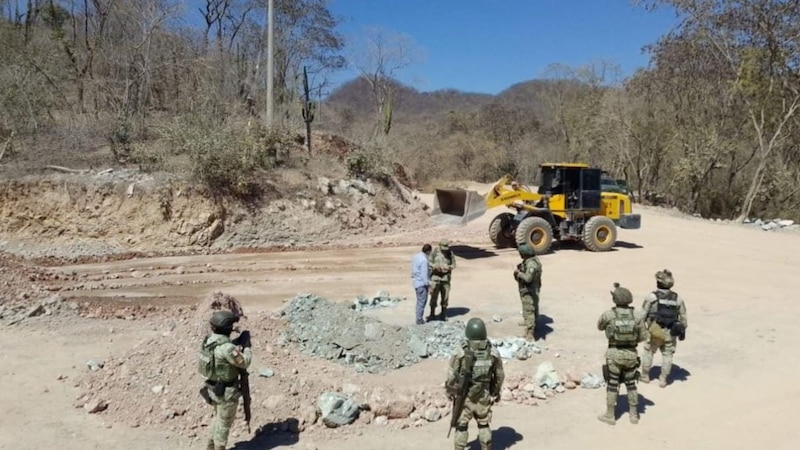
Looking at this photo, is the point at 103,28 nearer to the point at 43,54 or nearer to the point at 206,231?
the point at 43,54

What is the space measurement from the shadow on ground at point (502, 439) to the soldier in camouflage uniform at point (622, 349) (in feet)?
3.45

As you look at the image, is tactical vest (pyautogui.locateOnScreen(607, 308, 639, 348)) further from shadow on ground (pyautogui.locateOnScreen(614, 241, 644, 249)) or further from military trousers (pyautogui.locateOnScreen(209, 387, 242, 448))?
shadow on ground (pyautogui.locateOnScreen(614, 241, 644, 249))

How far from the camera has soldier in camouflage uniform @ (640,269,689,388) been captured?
6.93 meters

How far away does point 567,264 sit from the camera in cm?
1380

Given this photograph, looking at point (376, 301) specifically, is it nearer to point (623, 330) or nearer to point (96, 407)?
point (96, 407)

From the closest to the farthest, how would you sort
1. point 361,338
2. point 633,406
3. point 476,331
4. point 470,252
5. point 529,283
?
point 476,331
point 633,406
point 361,338
point 529,283
point 470,252

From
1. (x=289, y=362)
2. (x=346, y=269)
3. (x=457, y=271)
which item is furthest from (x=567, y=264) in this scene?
(x=289, y=362)

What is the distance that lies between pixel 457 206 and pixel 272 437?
30.2 ft

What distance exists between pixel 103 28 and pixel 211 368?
74.6 feet

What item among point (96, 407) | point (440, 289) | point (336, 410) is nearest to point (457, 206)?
point (440, 289)

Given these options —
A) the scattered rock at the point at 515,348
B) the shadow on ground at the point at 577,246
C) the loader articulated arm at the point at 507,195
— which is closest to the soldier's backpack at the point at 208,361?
the scattered rock at the point at 515,348

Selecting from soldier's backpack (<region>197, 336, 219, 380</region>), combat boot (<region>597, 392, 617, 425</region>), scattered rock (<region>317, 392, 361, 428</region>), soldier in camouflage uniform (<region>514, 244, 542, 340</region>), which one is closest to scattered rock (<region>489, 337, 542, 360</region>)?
soldier in camouflage uniform (<region>514, 244, 542, 340</region>)

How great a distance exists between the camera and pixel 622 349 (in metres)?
5.99

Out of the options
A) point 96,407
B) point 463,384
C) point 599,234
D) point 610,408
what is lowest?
point 96,407
